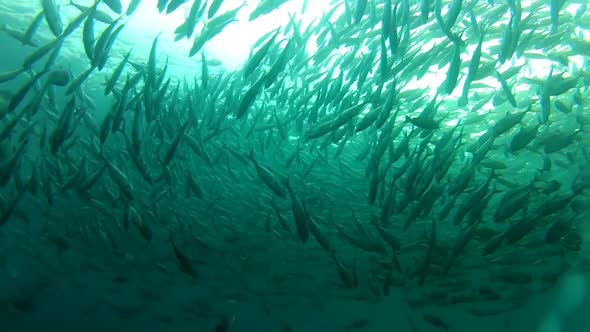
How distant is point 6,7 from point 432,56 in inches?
467

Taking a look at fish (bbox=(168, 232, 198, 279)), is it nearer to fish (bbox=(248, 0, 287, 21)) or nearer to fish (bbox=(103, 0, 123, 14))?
fish (bbox=(103, 0, 123, 14))

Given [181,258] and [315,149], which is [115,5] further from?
[315,149]

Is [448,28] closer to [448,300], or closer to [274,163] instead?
[274,163]

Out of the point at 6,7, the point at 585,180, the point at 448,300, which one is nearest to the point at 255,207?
the point at 585,180

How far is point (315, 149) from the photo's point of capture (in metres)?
10.0

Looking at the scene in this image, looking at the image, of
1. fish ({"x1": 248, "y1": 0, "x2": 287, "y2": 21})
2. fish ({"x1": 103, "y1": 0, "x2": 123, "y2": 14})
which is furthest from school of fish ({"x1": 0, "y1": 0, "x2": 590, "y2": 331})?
fish ({"x1": 103, "y1": 0, "x2": 123, "y2": 14})

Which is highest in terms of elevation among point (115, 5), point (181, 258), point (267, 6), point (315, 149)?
point (315, 149)

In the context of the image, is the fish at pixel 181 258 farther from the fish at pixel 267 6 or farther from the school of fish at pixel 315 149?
Answer: the fish at pixel 267 6

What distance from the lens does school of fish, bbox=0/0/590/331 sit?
188 inches

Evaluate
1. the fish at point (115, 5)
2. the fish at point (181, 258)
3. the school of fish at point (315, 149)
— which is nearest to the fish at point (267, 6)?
the school of fish at point (315, 149)

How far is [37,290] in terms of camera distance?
80.5 ft

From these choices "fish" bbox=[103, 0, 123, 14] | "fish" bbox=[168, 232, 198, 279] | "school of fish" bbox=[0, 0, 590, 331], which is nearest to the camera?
"fish" bbox=[103, 0, 123, 14]

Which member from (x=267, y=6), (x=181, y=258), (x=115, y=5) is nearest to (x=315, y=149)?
(x=267, y=6)

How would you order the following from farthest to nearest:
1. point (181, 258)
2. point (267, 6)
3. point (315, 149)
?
point (315, 149) < point (181, 258) < point (267, 6)
